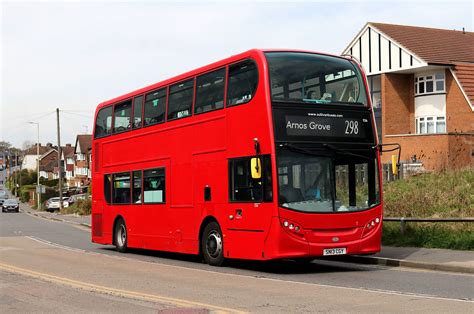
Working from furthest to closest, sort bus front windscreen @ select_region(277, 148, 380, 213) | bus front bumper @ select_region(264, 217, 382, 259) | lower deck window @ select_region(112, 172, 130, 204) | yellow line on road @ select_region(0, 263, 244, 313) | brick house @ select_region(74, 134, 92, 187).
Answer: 1. brick house @ select_region(74, 134, 92, 187)
2. lower deck window @ select_region(112, 172, 130, 204)
3. bus front windscreen @ select_region(277, 148, 380, 213)
4. bus front bumper @ select_region(264, 217, 382, 259)
5. yellow line on road @ select_region(0, 263, 244, 313)

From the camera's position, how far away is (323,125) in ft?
45.1

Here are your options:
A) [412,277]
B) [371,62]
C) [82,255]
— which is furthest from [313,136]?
[371,62]

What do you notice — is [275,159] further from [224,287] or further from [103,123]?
[103,123]

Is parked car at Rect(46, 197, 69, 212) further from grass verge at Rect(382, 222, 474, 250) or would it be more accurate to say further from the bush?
grass verge at Rect(382, 222, 474, 250)

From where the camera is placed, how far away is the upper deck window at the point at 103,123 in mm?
21016

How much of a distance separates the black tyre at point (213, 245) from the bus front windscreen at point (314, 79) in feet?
11.8

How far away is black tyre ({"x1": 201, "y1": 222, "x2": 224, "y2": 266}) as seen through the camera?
15.1 meters

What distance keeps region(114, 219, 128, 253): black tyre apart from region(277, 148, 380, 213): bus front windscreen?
824 cm

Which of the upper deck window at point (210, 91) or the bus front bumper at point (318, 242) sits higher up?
the upper deck window at point (210, 91)

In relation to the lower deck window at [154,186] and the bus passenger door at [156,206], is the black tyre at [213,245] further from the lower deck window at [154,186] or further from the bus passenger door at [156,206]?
the lower deck window at [154,186]

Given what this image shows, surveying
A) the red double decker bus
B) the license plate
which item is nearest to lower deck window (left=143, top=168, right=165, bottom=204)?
the red double decker bus

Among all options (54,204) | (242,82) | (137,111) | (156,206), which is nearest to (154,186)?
(156,206)

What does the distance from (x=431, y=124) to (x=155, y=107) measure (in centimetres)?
2710

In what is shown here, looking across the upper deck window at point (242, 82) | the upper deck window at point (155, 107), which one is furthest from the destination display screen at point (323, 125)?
the upper deck window at point (155, 107)
